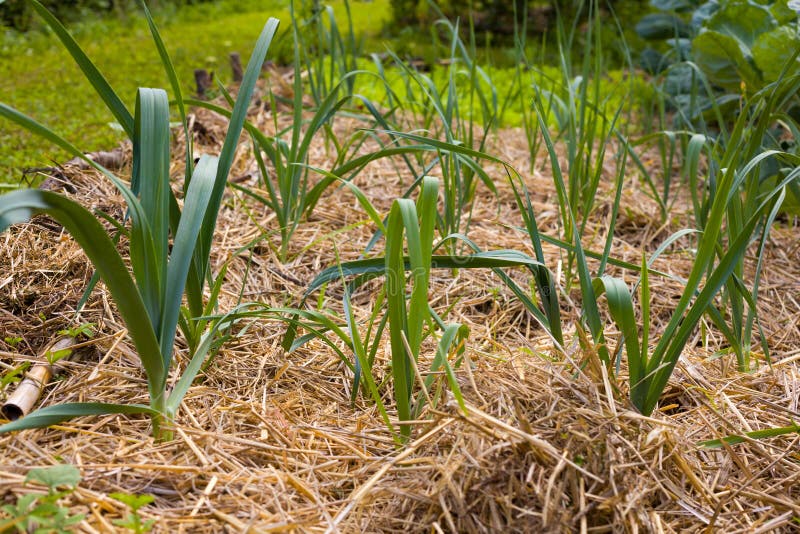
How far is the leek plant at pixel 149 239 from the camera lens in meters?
1.00

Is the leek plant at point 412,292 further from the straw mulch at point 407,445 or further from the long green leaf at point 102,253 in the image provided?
the long green leaf at point 102,253

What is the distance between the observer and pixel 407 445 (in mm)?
1178

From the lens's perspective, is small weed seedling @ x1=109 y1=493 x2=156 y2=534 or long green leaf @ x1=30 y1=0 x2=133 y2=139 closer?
small weed seedling @ x1=109 y1=493 x2=156 y2=534

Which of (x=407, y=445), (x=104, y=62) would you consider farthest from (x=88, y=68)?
(x=104, y=62)

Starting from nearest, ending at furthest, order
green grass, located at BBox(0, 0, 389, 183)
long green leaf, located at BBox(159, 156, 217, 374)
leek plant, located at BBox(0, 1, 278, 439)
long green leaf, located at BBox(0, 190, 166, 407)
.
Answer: long green leaf, located at BBox(0, 190, 166, 407), leek plant, located at BBox(0, 1, 278, 439), long green leaf, located at BBox(159, 156, 217, 374), green grass, located at BBox(0, 0, 389, 183)

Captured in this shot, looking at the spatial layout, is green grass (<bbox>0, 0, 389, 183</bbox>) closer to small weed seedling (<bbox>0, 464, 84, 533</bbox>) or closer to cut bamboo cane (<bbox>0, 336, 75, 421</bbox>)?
cut bamboo cane (<bbox>0, 336, 75, 421</bbox>)

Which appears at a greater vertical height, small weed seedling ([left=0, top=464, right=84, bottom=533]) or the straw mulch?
small weed seedling ([left=0, top=464, right=84, bottom=533])

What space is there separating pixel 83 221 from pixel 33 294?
77 cm

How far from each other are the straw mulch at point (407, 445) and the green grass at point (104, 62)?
786 millimetres

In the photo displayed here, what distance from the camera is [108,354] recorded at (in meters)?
1.37

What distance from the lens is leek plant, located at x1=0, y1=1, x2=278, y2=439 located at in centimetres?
100

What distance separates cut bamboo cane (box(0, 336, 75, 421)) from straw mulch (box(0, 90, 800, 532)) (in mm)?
31

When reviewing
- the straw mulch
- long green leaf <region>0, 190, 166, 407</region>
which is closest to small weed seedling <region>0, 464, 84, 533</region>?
the straw mulch

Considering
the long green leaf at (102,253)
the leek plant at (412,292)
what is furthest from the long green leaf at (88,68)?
the leek plant at (412,292)
